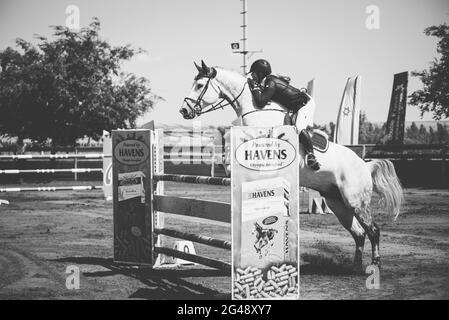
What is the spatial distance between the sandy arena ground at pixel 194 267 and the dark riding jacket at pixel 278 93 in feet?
6.33

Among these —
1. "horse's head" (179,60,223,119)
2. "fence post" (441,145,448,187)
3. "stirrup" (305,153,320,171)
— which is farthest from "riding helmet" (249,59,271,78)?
"fence post" (441,145,448,187)

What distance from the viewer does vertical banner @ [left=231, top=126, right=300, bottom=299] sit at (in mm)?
5119

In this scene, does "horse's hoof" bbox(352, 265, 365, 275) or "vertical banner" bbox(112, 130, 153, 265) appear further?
"vertical banner" bbox(112, 130, 153, 265)

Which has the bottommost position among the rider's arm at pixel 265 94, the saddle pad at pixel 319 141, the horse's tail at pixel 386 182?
the horse's tail at pixel 386 182

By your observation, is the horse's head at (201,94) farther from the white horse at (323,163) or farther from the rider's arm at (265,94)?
the rider's arm at (265,94)

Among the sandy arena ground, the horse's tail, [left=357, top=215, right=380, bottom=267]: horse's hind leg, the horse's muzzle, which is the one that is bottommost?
the sandy arena ground

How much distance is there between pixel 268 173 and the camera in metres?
5.16

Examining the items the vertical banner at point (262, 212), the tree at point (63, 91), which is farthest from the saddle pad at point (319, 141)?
the tree at point (63, 91)

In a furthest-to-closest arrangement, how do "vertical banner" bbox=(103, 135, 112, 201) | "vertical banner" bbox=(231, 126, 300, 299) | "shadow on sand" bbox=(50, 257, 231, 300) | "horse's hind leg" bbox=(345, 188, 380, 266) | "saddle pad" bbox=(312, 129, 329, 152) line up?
"vertical banner" bbox=(103, 135, 112, 201) → "horse's hind leg" bbox=(345, 188, 380, 266) → "saddle pad" bbox=(312, 129, 329, 152) → "shadow on sand" bbox=(50, 257, 231, 300) → "vertical banner" bbox=(231, 126, 300, 299)

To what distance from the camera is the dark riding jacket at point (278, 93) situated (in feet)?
22.1

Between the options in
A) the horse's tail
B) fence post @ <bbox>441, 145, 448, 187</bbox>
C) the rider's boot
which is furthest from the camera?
fence post @ <bbox>441, 145, 448, 187</bbox>

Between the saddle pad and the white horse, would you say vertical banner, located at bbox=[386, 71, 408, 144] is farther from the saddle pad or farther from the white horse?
the saddle pad

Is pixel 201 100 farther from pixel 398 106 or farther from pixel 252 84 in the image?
pixel 398 106
